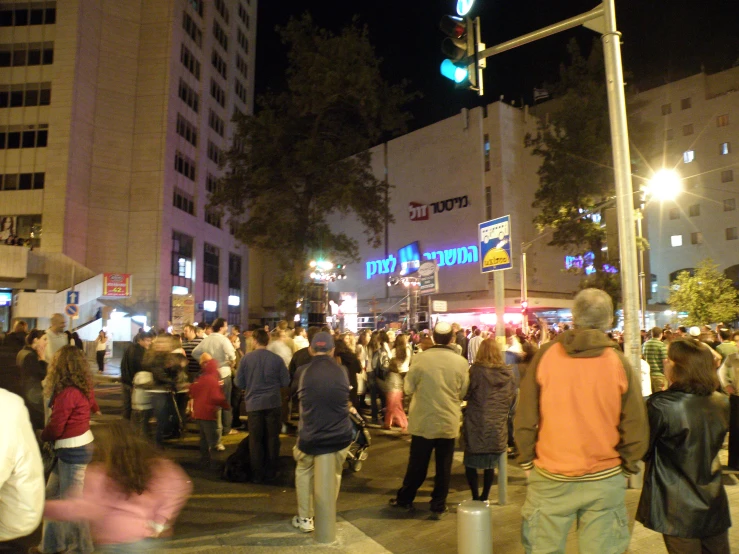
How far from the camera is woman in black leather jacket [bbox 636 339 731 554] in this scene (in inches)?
125

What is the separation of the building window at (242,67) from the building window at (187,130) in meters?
14.5

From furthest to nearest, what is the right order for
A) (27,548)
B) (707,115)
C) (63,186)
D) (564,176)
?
(707,115)
(63,186)
(564,176)
(27,548)

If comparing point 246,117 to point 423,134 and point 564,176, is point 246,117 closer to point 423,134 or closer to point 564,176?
point 564,176

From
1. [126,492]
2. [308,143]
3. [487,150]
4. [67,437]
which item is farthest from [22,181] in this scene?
[126,492]

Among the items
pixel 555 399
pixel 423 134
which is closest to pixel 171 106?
pixel 423 134

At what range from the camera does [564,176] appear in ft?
90.9

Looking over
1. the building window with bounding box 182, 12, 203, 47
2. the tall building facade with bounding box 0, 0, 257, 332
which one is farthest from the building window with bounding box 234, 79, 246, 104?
the building window with bounding box 182, 12, 203, 47

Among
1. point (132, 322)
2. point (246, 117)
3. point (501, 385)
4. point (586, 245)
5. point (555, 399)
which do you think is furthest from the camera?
point (132, 322)

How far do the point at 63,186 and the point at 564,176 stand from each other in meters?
30.5

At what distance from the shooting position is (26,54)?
126 ft

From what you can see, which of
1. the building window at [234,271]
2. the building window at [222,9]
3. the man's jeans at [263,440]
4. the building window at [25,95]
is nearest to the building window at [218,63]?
the building window at [222,9]

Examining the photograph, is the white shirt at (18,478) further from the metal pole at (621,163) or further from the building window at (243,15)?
the building window at (243,15)

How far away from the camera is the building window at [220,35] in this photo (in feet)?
168

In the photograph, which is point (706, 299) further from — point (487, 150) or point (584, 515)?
point (584, 515)
